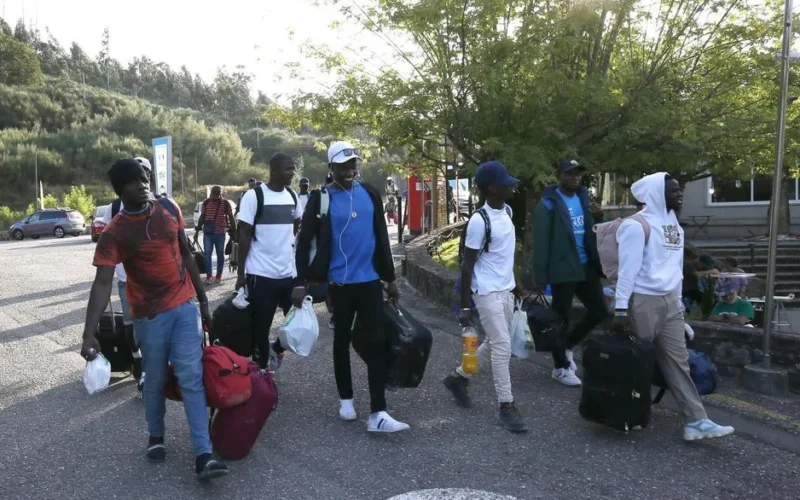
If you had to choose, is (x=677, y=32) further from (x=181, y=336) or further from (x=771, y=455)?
(x=181, y=336)

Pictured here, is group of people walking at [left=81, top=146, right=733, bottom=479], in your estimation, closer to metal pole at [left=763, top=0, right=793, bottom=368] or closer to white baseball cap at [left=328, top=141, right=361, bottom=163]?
white baseball cap at [left=328, top=141, right=361, bottom=163]

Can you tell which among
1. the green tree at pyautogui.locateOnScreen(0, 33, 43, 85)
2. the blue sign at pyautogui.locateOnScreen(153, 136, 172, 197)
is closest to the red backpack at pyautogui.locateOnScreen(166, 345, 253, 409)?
the blue sign at pyautogui.locateOnScreen(153, 136, 172, 197)

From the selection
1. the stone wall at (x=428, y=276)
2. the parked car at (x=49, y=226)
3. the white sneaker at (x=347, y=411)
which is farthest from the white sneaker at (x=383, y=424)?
the parked car at (x=49, y=226)

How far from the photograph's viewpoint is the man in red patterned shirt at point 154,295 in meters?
4.00

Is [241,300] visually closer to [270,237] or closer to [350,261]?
[270,237]

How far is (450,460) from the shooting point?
4.46 meters

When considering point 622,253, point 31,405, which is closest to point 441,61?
point 622,253

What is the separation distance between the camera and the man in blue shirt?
4871 mm

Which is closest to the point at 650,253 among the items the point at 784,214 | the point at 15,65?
the point at 784,214

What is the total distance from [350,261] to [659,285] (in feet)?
6.49

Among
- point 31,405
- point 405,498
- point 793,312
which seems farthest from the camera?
point 793,312

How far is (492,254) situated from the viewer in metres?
5.10

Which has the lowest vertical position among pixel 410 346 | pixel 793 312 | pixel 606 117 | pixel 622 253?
pixel 793 312

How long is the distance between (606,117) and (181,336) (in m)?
7.09
